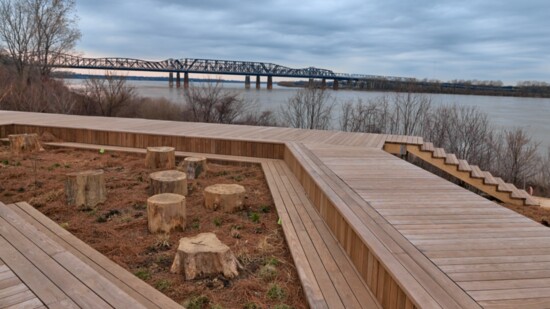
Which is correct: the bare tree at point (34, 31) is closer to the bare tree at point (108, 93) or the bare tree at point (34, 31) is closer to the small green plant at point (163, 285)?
the bare tree at point (108, 93)

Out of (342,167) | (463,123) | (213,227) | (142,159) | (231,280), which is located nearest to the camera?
(231,280)

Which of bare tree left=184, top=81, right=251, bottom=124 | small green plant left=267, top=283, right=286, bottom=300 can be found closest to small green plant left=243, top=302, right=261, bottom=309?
small green plant left=267, top=283, right=286, bottom=300

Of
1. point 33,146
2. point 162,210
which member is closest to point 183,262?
point 162,210

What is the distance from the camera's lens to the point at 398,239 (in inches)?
102

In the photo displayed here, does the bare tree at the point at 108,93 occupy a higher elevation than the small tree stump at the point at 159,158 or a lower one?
higher

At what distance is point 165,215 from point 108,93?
1456 cm

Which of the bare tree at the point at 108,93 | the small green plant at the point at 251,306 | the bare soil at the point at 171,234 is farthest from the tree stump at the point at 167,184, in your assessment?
the bare tree at the point at 108,93

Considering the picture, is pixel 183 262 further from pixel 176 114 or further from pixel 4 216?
pixel 176 114

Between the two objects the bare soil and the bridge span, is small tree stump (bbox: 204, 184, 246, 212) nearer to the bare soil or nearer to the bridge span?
the bare soil

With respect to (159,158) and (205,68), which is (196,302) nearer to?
(159,158)

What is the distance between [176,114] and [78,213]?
1630 centimetres

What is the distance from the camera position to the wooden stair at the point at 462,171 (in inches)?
312

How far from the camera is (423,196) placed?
12.0 ft

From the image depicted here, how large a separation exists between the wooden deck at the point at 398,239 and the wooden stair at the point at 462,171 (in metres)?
2.51
